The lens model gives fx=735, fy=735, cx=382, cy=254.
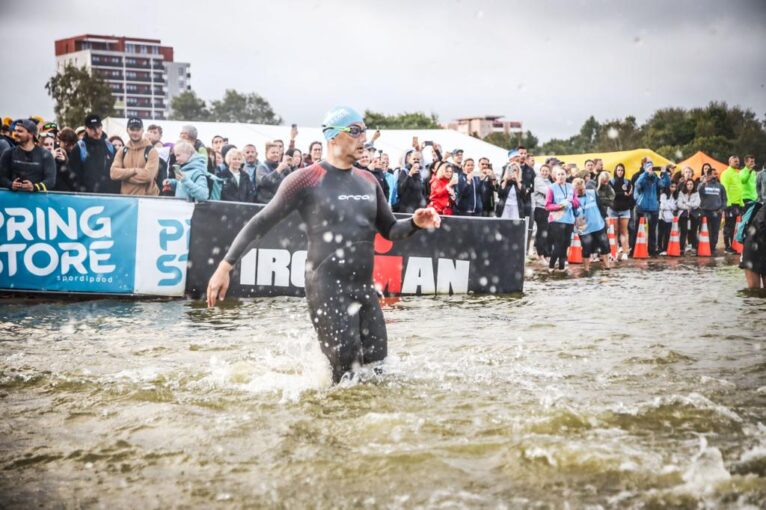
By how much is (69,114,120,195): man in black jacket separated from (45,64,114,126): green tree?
6553 cm

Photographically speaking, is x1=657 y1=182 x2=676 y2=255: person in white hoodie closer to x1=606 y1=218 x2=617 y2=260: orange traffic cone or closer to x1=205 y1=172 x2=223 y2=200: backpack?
x1=606 y1=218 x2=617 y2=260: orange traffic cone

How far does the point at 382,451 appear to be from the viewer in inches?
164

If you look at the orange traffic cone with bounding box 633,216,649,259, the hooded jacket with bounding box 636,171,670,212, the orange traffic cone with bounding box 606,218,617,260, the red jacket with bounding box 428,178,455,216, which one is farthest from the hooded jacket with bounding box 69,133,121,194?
the orange traffic cone with bounding box 633,216,649,259

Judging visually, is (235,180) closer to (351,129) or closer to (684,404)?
(351,129)

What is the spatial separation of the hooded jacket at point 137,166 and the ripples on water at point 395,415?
3.31 m

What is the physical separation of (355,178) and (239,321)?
3.69 metres

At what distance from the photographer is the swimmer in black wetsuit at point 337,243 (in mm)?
5273

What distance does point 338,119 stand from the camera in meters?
5.38

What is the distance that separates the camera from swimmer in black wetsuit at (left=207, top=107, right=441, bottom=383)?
5.27 m

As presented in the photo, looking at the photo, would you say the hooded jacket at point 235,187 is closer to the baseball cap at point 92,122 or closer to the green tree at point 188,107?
the baseball cap at point 92,122

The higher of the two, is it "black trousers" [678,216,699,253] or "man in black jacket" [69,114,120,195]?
Answer: "man in black jacket" [69,114,120,195]

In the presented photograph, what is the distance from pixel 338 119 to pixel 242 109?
141972 millimetres

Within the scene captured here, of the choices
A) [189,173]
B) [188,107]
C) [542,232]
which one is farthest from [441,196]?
[188,107]

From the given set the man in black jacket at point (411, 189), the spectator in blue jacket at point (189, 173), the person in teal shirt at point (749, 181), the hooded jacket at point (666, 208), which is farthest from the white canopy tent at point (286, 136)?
the spectator in blue jacket at point (189, 173)
